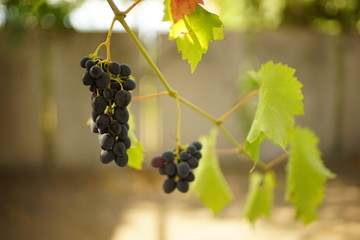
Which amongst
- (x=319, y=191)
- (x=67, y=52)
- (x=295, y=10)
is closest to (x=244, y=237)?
(x=319, y=191)

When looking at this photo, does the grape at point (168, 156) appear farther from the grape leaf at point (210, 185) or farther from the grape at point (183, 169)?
the grape leaf at point (210, 185)

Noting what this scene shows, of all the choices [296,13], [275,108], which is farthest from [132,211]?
[296,13]

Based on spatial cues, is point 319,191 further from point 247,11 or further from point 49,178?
point 247,11

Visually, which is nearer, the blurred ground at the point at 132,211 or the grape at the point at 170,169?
the grape at the point at 170,169

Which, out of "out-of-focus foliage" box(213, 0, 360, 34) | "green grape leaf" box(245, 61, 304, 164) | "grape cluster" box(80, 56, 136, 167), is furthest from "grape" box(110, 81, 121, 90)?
"out-of-focus foliage" box(213, 0, 360, 34)

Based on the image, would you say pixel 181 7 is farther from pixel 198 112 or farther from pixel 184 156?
pixel 184 156

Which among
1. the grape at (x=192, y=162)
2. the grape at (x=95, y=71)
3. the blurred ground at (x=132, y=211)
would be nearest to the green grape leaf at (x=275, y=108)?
the grape at (x=192, y=162)
